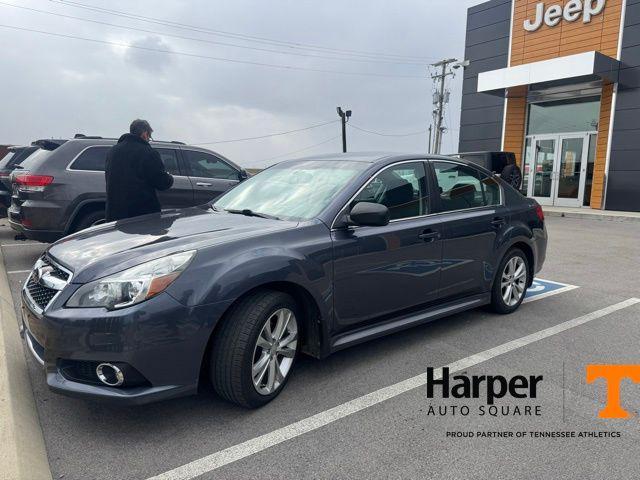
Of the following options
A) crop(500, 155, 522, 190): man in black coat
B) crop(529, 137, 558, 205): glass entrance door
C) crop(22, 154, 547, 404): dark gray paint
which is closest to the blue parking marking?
crop(22, 154, 547, 404): dark gray paint

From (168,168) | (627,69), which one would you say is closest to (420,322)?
(168,168)

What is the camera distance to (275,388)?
3102 millimetres

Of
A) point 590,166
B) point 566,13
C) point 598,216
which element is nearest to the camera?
point 598,216

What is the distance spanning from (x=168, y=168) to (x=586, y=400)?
6140mm

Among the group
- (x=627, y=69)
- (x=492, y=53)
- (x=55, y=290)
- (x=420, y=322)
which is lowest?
(x=420, y=322)

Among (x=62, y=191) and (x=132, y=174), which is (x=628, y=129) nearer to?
(x=132, y=174)

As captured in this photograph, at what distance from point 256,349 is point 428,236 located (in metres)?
1.74

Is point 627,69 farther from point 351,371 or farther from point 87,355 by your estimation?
point 87,355

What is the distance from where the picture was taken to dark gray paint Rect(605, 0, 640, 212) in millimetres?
15477

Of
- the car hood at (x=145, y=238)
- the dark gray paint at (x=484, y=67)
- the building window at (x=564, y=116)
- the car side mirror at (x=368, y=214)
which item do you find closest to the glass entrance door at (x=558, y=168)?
the building window at (x=564, y=116)

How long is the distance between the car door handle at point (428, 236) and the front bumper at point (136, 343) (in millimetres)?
1849

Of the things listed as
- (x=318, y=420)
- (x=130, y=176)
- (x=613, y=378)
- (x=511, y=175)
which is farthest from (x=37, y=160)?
(x=511, y=175)

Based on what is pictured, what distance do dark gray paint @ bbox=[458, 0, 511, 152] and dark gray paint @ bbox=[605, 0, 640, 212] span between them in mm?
4071

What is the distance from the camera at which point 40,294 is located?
296cm
